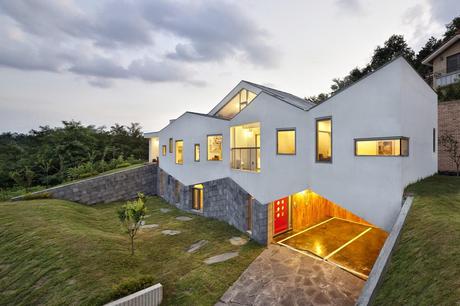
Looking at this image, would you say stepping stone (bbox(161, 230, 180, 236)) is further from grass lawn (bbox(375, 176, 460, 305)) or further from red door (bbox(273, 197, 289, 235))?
grass lawn (bbox(375, 176, 460, 305))

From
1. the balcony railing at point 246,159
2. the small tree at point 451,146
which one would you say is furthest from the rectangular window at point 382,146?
the small tree at point 451,146

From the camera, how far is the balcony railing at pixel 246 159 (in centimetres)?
1163

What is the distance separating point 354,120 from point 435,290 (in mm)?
5850

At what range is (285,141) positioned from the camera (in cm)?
994

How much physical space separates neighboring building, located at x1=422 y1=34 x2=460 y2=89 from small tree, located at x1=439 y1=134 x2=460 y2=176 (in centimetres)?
765

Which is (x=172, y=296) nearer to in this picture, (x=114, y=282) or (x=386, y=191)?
(x=114, y=282)

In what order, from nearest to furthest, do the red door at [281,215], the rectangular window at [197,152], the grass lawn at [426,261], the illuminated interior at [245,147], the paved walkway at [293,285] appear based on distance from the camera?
the grass lawn at [426,261] → the paved walkway at [293,285] → the red door at [281,215] → the illuminated interior at [245,147] → the rectangular window at [197,152]

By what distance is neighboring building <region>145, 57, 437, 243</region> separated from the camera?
686 centimetres

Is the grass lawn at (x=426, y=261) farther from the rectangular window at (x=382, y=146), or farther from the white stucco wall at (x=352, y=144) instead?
the rectangular window at (x=382, y=146)

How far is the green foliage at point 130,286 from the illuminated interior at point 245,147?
23.7ft

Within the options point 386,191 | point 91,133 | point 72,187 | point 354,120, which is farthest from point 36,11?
point 91,133

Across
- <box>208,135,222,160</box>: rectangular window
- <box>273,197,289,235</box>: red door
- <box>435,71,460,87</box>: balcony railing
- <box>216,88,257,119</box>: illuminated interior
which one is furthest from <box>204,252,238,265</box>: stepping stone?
<box>435,71,460,87</box>: balcony railing

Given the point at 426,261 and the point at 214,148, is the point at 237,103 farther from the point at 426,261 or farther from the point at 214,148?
the point at 426,261

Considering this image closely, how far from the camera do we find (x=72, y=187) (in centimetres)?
1834
